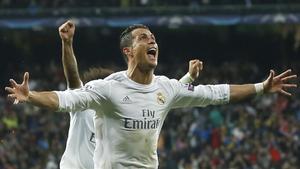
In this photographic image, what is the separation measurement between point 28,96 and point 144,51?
3.73 feet

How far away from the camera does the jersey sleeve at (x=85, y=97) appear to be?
671cm

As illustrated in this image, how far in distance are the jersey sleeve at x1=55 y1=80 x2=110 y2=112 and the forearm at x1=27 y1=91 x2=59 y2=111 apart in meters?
0.05

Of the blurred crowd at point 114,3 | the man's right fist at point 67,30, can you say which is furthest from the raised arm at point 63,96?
the blurred crowd at point 114,3

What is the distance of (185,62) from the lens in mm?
25016

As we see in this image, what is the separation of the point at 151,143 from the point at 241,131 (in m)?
12.9

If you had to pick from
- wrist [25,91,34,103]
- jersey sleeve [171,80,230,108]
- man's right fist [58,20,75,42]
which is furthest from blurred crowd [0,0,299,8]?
wrist [25,91,34,103]

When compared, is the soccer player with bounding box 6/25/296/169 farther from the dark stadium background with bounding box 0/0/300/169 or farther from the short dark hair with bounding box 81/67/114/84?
the dark stadium background with bounding box 0/0/300/169

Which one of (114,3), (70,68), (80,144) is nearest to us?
(70,68)

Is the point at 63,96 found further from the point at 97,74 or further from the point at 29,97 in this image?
the point at 97,74

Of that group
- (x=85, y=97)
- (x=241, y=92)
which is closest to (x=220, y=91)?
(x=241, y=92)

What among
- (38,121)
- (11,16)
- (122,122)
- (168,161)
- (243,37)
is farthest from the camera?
(243,37)

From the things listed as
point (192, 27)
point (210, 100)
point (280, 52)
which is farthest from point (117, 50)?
point (210, 100)

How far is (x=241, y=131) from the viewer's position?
→ 20.0 m

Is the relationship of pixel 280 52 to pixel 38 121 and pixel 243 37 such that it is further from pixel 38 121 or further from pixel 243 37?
pixel 38 121
